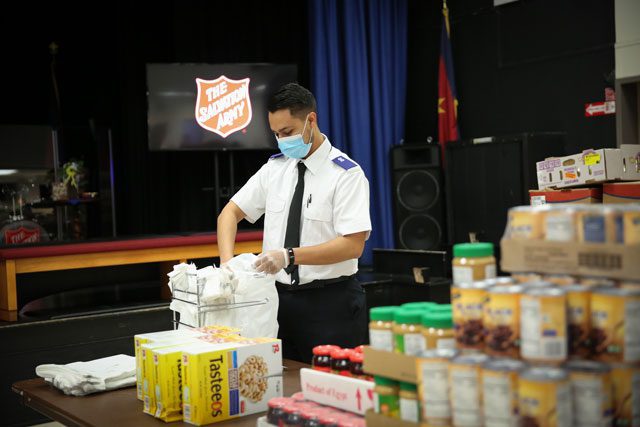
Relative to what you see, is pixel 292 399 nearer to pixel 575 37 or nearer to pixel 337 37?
pixel 575 37

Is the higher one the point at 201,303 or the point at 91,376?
the point at 201,303

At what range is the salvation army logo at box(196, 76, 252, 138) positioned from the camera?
598cm

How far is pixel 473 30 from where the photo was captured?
6.87m

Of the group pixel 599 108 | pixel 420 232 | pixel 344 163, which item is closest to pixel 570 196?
pixel 344 163

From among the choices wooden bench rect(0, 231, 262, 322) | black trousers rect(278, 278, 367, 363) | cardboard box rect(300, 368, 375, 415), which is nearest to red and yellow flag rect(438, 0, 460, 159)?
wooden bench rect(0, 231, 262, 322)

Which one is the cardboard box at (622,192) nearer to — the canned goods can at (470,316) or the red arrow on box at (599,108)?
the canned goods can at (470,316)

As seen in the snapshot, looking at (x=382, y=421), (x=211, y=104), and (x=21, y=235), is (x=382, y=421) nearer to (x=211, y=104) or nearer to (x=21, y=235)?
(x=211, y=104)

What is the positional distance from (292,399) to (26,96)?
5.79 metres

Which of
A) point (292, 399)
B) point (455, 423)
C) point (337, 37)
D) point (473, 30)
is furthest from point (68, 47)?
point (455, 423)

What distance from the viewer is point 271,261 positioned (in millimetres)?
2459

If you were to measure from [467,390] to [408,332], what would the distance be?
0.20 meters

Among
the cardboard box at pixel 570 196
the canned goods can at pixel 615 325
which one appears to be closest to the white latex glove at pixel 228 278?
the canned goods can at pixel 615 325

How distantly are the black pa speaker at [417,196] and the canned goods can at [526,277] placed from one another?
4909 mm

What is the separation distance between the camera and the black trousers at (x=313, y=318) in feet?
9.11
